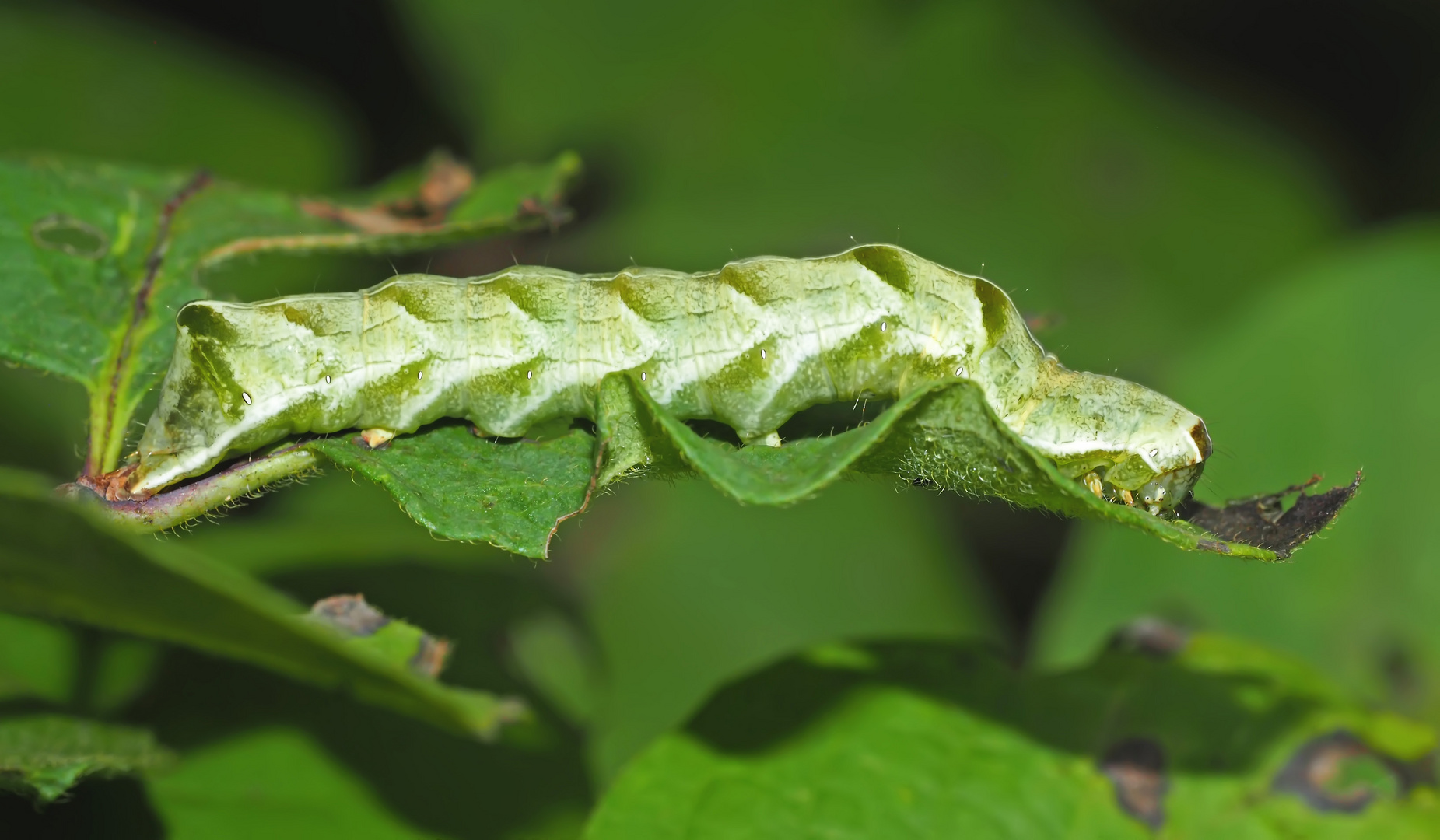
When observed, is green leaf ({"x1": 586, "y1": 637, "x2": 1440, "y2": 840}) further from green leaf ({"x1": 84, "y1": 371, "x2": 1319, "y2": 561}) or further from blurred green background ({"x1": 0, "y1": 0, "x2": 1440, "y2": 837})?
green leaf ({"x1": 84, "y1": 371, "x2": 1319, "y2": 561})

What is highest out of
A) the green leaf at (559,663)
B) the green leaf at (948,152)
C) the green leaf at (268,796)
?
the green leaf at (948,152)

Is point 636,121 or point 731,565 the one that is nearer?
point 731,565

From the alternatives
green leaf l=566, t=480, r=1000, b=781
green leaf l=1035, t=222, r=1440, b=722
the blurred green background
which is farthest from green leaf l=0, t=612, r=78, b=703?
green leaf l=1035, t=222, r=1440, b=722

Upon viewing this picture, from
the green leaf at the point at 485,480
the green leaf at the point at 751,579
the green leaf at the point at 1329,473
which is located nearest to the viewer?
the green leaf at the point at 485,480

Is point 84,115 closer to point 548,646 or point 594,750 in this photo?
point 548,646

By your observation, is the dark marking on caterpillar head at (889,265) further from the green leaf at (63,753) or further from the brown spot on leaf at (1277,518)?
the green leaf at (63,753)

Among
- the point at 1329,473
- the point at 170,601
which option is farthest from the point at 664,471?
the point at 1329,473

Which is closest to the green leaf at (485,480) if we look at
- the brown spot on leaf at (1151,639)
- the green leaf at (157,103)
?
the brown spot on leaf at (1151,639)

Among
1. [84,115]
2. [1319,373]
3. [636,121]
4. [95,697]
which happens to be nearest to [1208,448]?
[1319,373]

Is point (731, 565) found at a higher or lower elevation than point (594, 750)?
higher
